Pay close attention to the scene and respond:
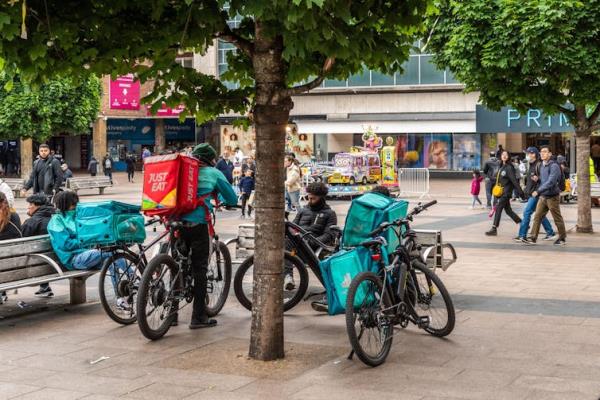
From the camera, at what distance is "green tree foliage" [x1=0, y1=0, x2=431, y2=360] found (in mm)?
6680

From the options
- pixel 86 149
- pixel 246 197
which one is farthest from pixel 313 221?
pixel 86 149

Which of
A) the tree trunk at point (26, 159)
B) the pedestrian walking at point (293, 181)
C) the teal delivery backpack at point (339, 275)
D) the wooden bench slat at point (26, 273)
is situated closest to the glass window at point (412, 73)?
the tree trunk at point (26, 159)

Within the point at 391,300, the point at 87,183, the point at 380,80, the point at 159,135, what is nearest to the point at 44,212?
the point at 391,300

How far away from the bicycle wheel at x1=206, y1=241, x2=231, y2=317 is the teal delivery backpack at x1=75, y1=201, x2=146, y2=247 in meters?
0.80

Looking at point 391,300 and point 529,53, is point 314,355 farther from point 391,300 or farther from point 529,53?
point 529,53

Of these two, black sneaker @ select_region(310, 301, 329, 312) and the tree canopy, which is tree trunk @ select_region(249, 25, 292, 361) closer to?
black sneaker @ select_region(310, 301, 329, 312)

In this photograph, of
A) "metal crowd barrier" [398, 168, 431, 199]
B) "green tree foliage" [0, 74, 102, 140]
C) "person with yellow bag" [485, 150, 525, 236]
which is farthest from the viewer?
"green tree foliage" [0, 74, 102, 140]

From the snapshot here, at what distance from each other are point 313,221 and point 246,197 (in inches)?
489

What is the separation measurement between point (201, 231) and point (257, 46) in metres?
2.11

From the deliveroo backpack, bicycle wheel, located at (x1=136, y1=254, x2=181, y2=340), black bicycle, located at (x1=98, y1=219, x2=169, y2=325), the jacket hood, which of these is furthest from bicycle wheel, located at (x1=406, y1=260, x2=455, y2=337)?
the jacket hood

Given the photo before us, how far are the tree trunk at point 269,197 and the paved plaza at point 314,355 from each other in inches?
10.6

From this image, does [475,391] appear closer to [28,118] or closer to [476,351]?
[476,351]

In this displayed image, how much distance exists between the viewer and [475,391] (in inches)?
250

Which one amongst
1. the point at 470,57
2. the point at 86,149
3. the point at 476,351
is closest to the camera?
the point at 476,351
